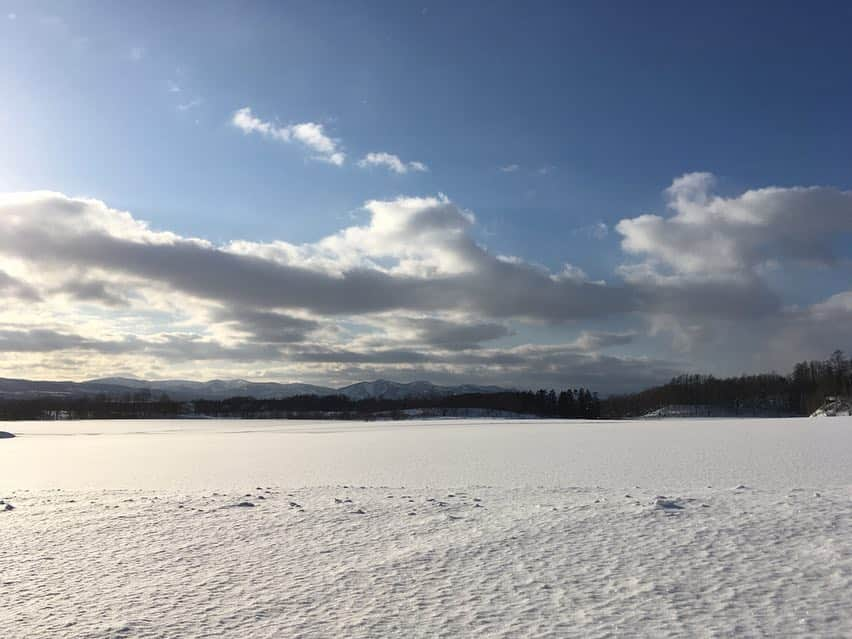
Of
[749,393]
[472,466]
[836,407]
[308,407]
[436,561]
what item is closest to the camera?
[436,561]

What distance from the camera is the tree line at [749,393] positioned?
12277 centimetres

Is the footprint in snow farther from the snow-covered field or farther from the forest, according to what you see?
the forest

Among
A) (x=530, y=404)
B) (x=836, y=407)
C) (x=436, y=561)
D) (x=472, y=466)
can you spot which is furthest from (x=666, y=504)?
(x=530, y=404)

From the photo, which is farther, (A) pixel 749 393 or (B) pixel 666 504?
(A) pixel 749 393

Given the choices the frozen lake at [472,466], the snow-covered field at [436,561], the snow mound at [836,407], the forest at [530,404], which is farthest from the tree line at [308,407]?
the snow-covered field at [436,561]

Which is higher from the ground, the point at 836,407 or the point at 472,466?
the point at 472,466

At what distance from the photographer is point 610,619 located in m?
6.13

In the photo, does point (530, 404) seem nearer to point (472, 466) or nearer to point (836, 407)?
point (836, 407)

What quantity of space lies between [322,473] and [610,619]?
527 inches

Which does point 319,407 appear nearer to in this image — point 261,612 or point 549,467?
point 549,467

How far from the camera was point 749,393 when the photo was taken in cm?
13475

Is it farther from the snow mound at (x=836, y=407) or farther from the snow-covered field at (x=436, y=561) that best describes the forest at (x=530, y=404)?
the snow-covered field at (x=436, y=561)

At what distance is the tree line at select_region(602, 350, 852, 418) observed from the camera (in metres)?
123

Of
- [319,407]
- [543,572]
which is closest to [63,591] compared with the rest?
[543,572]
